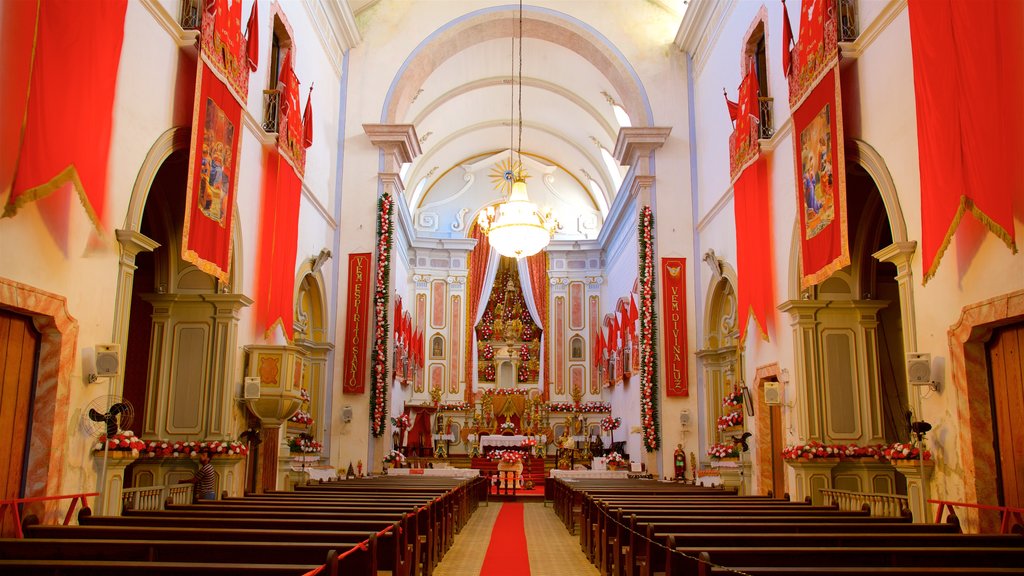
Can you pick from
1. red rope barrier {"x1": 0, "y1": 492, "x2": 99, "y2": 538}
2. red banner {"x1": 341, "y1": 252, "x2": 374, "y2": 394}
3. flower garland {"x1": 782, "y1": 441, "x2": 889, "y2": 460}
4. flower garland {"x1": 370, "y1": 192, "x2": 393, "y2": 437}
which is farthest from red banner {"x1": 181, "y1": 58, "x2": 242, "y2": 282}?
flower garland {"x1": 782, "y1": 441, "x2": 889, "y2": 460}

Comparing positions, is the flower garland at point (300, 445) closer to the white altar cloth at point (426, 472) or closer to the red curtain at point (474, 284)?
the white altar cloth at point (426, 472)

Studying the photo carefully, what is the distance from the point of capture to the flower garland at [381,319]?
1672cm

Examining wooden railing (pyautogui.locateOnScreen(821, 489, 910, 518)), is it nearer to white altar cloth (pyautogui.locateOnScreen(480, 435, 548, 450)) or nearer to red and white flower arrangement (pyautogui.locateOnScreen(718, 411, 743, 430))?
red and white flower arrangement (pyautogui.locateOnScreen(718, 411, 743, 430))

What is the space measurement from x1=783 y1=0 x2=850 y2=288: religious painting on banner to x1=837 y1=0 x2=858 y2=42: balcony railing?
11 cm

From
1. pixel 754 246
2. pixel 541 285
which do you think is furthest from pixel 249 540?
pixel 541 285

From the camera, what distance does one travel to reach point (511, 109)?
25.8 metres

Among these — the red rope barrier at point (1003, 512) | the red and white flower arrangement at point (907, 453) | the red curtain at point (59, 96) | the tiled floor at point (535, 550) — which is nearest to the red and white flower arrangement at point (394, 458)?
the tiled floor at point (535, 550)

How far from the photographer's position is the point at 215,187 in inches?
392

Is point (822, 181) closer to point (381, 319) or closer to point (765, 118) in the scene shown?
point (765, 118)

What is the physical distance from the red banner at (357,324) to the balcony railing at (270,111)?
493cm

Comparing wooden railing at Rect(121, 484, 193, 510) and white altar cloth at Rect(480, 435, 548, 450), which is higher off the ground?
white altar cloth at Rect(480, 435, 548, 450)

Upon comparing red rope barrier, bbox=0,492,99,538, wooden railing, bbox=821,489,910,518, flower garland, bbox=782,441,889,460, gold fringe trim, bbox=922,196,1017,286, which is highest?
gold fringe trim, bbox=922,196,1017,286

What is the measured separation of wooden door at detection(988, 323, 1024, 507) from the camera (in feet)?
22.8

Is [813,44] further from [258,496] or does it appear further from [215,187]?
[258,496]
